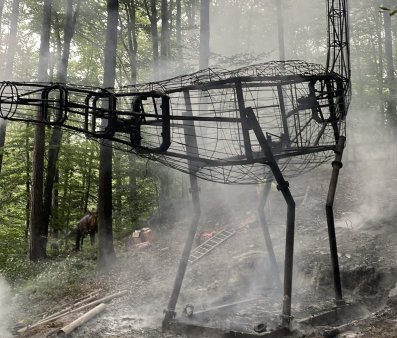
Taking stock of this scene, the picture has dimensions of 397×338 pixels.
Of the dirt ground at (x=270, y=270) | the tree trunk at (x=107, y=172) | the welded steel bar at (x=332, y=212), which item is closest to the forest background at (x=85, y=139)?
the tree trunk at (x=107, y=172)

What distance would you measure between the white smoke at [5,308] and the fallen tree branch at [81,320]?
156cm

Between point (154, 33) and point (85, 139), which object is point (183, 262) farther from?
point (154, 33)

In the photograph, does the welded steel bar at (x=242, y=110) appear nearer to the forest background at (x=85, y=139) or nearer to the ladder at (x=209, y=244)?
the ladder at (x=209, y=244)

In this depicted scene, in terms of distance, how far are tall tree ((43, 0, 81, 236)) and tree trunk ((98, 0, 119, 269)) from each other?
3673 millimetres

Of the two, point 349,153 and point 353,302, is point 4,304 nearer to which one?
point 353,302

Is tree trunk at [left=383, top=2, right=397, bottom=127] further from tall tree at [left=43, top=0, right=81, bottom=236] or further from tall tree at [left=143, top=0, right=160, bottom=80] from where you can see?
tall tree at [left=43, top=0, right=81, bottom=236]

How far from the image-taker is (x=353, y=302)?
7645mm

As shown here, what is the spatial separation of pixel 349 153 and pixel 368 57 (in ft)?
23.1

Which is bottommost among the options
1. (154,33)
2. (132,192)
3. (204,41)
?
(132,192)

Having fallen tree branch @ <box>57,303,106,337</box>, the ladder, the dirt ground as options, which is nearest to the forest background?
the dirt ground

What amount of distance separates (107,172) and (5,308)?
4737mm

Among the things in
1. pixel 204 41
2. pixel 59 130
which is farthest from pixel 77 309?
pixel 204 41

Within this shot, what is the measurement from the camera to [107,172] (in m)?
12.1

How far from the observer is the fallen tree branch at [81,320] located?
7779mm
